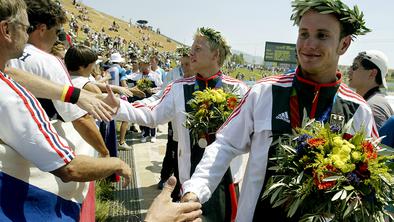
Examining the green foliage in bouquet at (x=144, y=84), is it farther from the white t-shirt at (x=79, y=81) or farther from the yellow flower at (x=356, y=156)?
the yellow flower at (x=356, y=156)

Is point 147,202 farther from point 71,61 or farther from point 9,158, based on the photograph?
point 9,158

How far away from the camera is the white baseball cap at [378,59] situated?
3.82m

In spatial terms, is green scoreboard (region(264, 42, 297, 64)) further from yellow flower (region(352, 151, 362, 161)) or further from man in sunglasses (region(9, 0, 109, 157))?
yellow flower (region(352, 151, 362, 161))

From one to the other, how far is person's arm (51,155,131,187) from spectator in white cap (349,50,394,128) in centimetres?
278

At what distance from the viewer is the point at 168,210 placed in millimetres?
1721

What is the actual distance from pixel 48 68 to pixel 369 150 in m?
2.46

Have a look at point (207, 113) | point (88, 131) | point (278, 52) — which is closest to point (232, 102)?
point (207, 113)

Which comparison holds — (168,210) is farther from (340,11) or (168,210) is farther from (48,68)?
(48,68)

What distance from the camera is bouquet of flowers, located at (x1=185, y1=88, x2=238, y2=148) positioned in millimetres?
3398

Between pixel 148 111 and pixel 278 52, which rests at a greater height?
pixel 278 52

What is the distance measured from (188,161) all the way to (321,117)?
1.64m

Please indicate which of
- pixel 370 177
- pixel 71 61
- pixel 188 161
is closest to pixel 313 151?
pixel 370 177

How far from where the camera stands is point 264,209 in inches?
87.6

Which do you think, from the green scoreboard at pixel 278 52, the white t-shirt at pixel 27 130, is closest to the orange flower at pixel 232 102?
the white t-shirt at pixel 27 130
